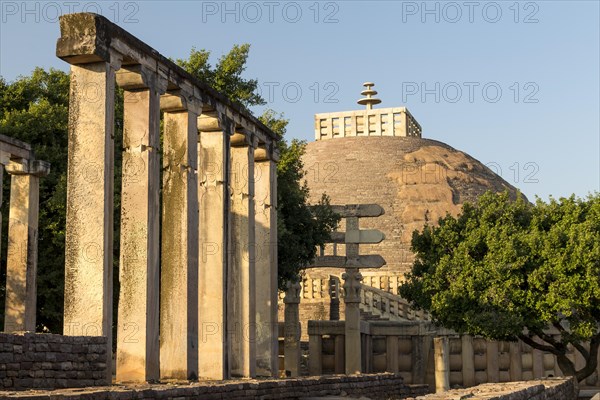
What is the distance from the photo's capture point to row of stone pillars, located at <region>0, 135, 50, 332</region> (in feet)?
70.1

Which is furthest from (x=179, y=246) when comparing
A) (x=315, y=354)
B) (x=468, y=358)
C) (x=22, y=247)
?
(x=468, y=358)

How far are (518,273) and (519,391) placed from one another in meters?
12.3

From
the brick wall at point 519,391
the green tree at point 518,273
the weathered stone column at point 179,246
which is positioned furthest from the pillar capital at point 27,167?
the green tree at point 518,273

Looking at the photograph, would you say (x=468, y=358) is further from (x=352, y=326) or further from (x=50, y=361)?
(x=50, y=361)

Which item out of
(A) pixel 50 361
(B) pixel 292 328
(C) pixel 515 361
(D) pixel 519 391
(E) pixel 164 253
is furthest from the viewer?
(C) pixel 515 361

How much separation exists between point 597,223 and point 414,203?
44096 millimetres

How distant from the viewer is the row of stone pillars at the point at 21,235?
21.4 meters

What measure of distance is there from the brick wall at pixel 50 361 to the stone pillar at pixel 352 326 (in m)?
19.4

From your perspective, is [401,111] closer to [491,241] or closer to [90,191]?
[491,241]

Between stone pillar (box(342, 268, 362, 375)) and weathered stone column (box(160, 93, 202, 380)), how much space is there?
50.3ft

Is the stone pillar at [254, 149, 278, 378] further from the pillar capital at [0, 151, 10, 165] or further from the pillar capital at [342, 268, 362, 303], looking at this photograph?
the pillar capital at [342, 268, 362, 303]

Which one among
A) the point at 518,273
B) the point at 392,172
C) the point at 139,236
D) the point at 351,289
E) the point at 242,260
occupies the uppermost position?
the point at 392,172

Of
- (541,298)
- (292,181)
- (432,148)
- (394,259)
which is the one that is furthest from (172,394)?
(432,148)

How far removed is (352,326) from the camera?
3266cm
